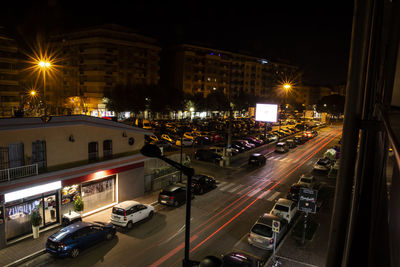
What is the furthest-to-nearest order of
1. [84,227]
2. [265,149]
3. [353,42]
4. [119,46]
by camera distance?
[119,46] → [265,149] → [84,227] → [353,42]

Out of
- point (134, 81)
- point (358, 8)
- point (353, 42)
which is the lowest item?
point (353, 42)

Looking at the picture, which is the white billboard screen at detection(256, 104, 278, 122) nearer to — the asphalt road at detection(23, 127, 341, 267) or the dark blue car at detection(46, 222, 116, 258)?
the asphalt road at detection(23, 127, 341, 267)

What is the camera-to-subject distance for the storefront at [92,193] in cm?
1688

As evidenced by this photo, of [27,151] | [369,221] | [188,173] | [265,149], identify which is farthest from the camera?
[265,149]

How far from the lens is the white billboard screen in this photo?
3278 centimetres

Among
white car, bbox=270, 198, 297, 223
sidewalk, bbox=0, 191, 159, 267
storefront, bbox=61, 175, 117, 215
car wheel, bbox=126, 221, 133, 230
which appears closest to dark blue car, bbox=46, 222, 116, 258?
sidewalk, bbox=0, 191, 159, 267

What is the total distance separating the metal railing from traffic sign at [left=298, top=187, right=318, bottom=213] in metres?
14.1

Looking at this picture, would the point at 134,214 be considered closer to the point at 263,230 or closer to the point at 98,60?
the point at 263,230

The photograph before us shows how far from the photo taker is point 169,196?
64.3 ft

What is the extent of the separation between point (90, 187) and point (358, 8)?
1842 cm

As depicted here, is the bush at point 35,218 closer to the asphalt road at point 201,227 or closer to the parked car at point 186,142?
the asphalt road at point 201,227

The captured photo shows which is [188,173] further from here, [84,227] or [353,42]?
[84,227]

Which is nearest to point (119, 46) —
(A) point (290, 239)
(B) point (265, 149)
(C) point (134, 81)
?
(C) point (134, 81)

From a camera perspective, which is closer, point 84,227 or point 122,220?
point 84,227
